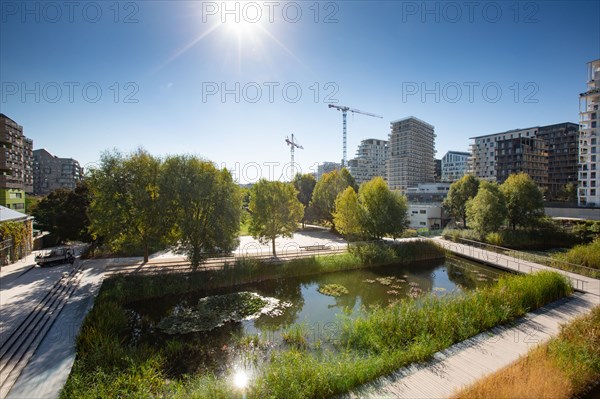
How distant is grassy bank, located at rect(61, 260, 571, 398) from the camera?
8.15 metres

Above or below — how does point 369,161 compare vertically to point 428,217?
above

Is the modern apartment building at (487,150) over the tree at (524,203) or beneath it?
over

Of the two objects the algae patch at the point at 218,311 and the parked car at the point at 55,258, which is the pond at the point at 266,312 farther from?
the parked car at the point at 55,258

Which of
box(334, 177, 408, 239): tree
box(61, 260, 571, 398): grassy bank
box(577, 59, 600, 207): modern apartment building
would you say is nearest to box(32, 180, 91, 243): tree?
box(61, 260, 571, 398): grassy bank

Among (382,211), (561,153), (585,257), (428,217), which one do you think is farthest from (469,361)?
(561,153)

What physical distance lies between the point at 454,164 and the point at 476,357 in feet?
462

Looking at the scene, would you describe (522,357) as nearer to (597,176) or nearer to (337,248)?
(337,248)

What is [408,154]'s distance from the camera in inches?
4341

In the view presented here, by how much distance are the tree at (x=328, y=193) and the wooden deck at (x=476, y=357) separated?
91.2 feet

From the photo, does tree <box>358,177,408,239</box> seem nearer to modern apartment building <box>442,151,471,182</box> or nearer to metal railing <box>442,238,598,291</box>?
metal railing <box>442,238,598,291</box>

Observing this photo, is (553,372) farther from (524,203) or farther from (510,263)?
(524,203)

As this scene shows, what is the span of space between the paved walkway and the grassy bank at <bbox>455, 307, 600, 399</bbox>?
8296 mm

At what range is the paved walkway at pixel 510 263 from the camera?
17048 mm

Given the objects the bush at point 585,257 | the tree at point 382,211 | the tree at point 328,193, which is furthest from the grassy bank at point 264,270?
the tree at point 328,193
